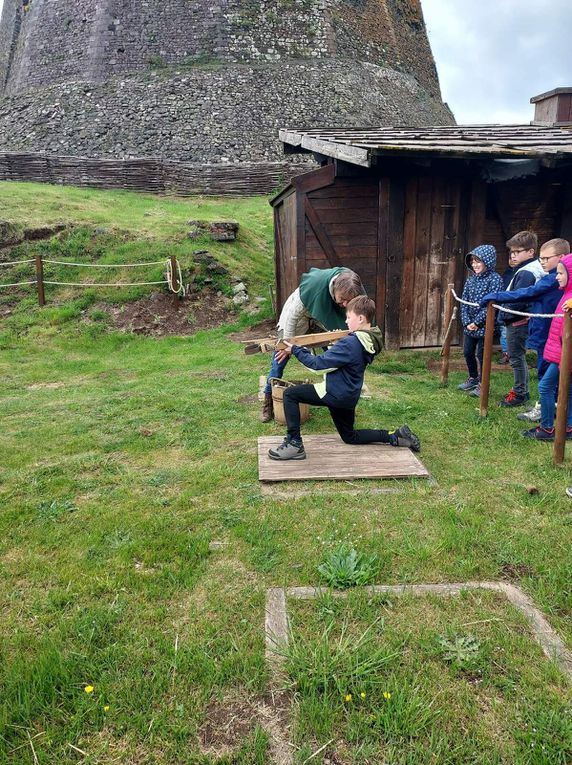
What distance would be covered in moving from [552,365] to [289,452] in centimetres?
262

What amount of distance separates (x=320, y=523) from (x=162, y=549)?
110 cm

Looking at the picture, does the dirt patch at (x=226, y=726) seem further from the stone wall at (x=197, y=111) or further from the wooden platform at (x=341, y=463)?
the stone wall at (x=197, y=111)

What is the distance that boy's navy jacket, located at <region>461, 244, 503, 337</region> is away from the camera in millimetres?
6219

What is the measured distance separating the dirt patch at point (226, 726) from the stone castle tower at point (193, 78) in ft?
87.4

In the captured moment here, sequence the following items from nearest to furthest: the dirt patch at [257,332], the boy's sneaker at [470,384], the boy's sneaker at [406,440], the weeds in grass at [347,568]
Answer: the weeds in grass at [347,568] < the boy's sneaker at [406,440] < the boy's sneaker at [470,384] < the dirt patch at [257,332]

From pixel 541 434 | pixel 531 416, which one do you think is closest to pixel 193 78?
pixel 531 416

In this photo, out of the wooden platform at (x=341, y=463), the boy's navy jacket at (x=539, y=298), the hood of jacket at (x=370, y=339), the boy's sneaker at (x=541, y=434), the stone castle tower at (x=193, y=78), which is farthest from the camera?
the stone castle tower at (x=193, y=78)

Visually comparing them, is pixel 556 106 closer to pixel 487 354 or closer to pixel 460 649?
pixel 487 354

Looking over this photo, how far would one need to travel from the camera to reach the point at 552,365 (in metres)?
4.84

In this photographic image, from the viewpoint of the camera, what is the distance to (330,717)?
2141 millimetres

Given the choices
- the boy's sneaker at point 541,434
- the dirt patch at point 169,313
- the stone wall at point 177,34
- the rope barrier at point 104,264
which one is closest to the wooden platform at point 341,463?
the boy's sneaker at point 541,434

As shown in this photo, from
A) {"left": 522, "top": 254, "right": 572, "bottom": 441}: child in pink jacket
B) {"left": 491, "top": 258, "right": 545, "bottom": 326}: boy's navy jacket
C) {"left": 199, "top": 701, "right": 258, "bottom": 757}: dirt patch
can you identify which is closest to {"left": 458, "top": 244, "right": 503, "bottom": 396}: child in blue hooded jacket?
{"left": 491, "top": 258, "right": 545, "bottom": 326}: boy's navy jacket

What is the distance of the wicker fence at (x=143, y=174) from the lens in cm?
2259

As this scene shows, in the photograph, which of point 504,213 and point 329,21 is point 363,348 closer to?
point 504,213
